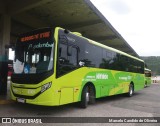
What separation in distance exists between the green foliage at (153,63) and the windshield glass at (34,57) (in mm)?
111607

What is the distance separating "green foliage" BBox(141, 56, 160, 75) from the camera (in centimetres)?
11532

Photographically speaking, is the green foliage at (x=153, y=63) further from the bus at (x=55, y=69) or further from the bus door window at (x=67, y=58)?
the bus door window at (x=67, y=58)

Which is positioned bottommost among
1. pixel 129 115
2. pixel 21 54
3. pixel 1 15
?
pixel 129 115

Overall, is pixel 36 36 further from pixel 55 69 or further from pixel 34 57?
pixel 55 69

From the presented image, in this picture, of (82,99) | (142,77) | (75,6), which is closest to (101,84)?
(82,99)

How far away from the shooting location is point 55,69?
7797mm

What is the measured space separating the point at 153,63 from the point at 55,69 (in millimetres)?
117198

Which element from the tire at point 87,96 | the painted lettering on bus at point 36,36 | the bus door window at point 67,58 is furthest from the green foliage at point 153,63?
the painted lettering on bus at point 36,36

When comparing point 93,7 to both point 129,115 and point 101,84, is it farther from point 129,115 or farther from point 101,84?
point 129,115

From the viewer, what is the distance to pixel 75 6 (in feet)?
43.6

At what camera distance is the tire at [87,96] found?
379 inches

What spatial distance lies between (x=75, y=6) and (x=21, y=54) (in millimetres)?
5798

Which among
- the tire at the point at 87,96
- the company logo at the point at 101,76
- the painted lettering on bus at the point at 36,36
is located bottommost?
the tire at the point at 87,96

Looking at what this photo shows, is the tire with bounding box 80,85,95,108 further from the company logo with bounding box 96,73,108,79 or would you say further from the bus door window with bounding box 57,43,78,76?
the bus door window with bounding box 57,43,78,76
